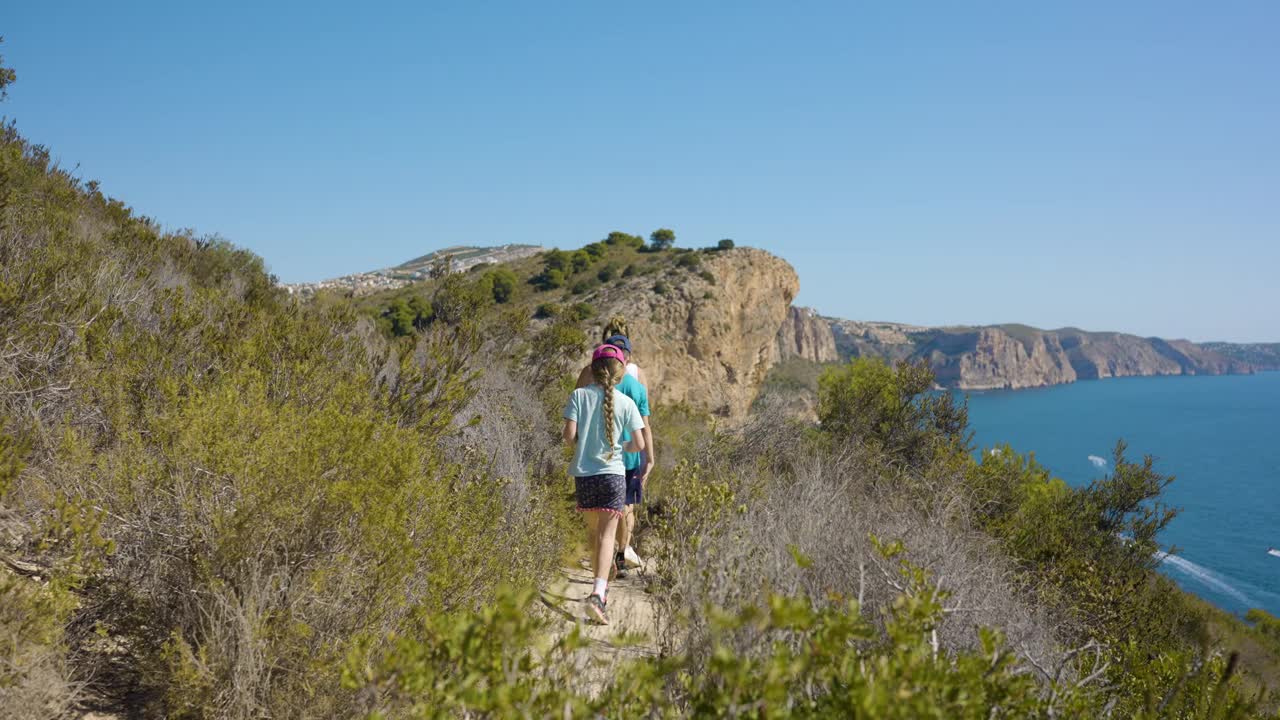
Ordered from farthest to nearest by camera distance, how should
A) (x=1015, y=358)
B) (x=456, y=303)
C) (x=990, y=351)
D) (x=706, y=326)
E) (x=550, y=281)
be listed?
1. (x=1015, y=358)
2. (x=990, y=351)
3. (x=550, y=281)
4. (x=706, y=326)
5. (x=456, y=303)

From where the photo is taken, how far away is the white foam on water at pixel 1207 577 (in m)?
32.2

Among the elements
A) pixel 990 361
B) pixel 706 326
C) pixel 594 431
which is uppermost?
pixel 706 326

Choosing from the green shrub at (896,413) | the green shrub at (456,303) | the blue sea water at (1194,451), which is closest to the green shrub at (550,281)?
the blue sea water at (1194,451)

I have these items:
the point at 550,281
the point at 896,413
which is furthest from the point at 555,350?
the point at 550,281

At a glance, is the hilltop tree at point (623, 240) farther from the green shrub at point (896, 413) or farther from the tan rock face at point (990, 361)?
the tan rock face at point (990, 361)

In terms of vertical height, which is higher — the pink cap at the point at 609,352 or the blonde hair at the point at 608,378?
the pink cap at the point at 609,352

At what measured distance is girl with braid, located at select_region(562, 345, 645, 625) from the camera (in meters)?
4.07

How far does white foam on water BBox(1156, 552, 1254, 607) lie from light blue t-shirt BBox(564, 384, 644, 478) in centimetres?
3771

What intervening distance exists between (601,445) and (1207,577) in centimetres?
4387

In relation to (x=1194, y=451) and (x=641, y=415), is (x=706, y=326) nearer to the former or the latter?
(x=641, y=415)

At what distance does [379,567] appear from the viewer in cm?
274

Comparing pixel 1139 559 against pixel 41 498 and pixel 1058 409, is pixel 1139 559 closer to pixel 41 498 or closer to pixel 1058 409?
pixel 41 498

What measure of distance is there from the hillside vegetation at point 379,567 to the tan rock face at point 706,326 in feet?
69.8

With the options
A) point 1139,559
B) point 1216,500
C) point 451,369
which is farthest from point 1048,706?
point 1216,500
